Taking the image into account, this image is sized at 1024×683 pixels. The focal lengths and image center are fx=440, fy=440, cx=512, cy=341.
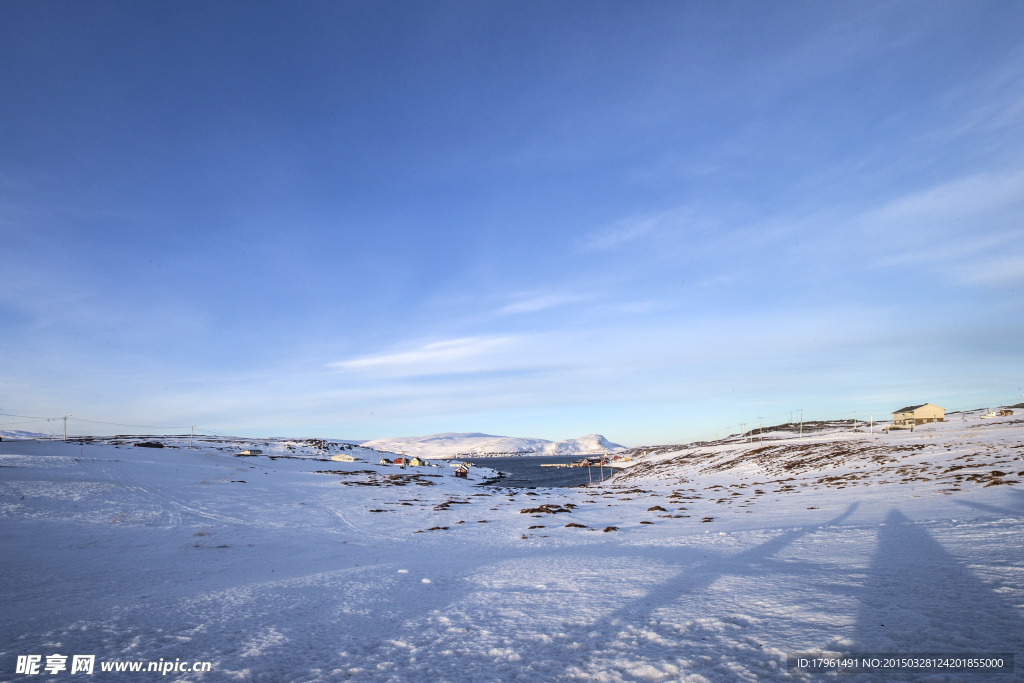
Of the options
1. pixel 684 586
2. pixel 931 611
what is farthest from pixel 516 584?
pixel 931 611

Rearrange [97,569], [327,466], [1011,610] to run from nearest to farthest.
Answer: [1011,610]
[97,569]
[327,466]

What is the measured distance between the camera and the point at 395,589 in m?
6.76

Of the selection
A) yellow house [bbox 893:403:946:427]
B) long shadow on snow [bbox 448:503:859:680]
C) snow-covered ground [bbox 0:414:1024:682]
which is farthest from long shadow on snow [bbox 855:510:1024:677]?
yellow house [bbox 893:403:946:427]

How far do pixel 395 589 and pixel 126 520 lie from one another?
34.4ft

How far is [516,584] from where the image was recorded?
6.79 metres

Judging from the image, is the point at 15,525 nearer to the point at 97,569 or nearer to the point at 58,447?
the point at 97,569

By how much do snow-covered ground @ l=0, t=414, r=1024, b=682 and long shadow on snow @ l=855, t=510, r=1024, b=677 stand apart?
0.09 feet

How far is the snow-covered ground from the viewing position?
13.6ft

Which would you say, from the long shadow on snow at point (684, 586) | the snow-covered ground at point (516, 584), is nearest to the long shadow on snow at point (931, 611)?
the snow-covered ground at point (516, 584)

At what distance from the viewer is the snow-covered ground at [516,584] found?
4148mm

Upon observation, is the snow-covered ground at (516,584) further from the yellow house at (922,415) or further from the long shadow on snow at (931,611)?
the yellow house at (922,415)

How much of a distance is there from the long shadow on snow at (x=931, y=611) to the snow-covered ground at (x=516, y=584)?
3cm

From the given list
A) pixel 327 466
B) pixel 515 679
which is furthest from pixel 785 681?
pixel 327 466

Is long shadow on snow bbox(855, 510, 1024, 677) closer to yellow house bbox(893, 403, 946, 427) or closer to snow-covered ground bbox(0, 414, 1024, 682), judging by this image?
snow-covered ground bbox(0, 414, 1024, 682)
